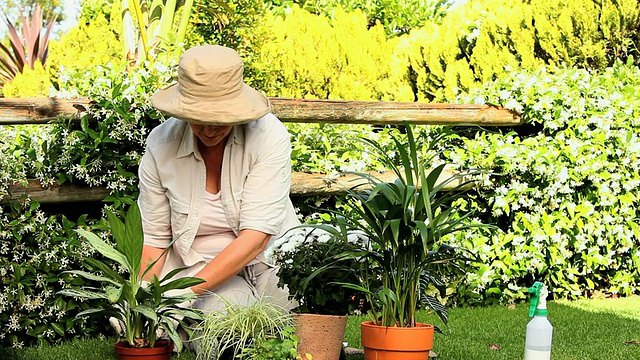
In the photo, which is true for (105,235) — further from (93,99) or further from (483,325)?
(483,325)

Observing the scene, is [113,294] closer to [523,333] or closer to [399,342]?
[399,342]

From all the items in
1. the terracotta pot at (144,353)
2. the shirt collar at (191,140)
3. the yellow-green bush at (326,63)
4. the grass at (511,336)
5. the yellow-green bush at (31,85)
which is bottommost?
the grass at (511,336)

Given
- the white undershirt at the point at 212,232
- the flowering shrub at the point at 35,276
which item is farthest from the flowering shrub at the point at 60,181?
the white undershirt at the point at 212,232

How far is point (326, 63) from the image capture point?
8.65m

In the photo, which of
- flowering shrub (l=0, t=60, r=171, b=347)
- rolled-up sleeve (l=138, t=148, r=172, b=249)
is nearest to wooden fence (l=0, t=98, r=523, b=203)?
flowering shrub (l=0, t=60, r=171, b=347)

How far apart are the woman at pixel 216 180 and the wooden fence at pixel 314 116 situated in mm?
730

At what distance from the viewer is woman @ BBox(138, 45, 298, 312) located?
9.56ft

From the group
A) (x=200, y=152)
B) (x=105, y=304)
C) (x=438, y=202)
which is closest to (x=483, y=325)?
(x=438, y=202)

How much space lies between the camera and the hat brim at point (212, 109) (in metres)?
2.86

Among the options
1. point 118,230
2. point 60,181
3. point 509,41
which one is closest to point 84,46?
point 509,41

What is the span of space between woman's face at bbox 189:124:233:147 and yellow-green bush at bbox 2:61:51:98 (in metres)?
7.72

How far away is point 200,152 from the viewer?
3221 millimetres

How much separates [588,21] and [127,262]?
5.11m

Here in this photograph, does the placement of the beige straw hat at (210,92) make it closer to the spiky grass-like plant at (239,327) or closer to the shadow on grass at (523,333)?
the spiky grass-like plant at (239,327)
